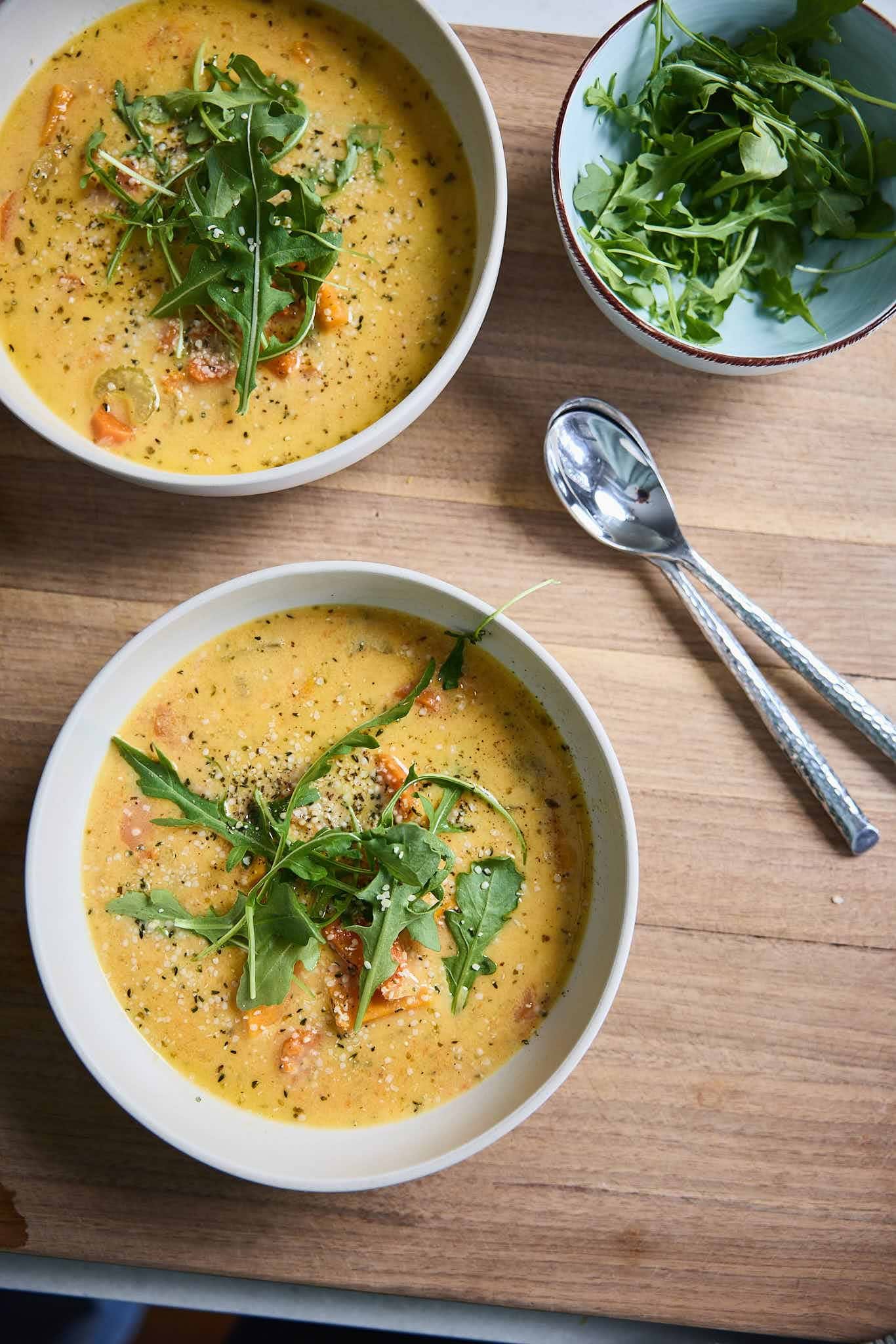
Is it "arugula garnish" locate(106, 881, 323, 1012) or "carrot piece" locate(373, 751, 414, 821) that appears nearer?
"arugula garnish" locate(106, 881, 323, 1012)

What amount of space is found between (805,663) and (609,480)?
0.53 metres

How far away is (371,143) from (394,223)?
6.4 inches

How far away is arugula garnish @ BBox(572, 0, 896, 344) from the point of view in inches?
70.0

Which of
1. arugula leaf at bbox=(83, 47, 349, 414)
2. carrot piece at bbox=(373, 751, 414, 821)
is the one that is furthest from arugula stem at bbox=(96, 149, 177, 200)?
carrot piece at bbox=(373, 751, 414, 821)

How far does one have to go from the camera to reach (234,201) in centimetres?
169

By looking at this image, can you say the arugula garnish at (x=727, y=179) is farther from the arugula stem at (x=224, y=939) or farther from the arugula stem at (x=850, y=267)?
the arugula stem at (x=224, y=939)

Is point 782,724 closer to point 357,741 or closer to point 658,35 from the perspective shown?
point 357,741

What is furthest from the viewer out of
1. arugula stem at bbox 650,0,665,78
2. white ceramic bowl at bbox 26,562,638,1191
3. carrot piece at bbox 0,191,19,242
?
carrot piece at bbox 0,191,19,242

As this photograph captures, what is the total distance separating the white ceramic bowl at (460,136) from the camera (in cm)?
167

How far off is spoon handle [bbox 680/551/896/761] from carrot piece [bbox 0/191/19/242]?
1.47 metres

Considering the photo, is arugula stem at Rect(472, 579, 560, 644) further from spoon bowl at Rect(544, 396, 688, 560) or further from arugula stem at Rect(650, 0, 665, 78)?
arugula stem at Rect(650, 0, 665, 78)

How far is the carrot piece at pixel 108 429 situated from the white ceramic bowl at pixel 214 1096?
0.39 meters

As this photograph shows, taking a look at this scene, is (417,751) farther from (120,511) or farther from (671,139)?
(671,139)

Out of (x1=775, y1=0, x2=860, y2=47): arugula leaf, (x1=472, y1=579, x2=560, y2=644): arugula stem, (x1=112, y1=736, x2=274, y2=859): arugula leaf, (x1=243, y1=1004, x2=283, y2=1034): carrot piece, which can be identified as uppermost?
(x1=775, y1=0, x2=860, y2=47): arugula leaf
